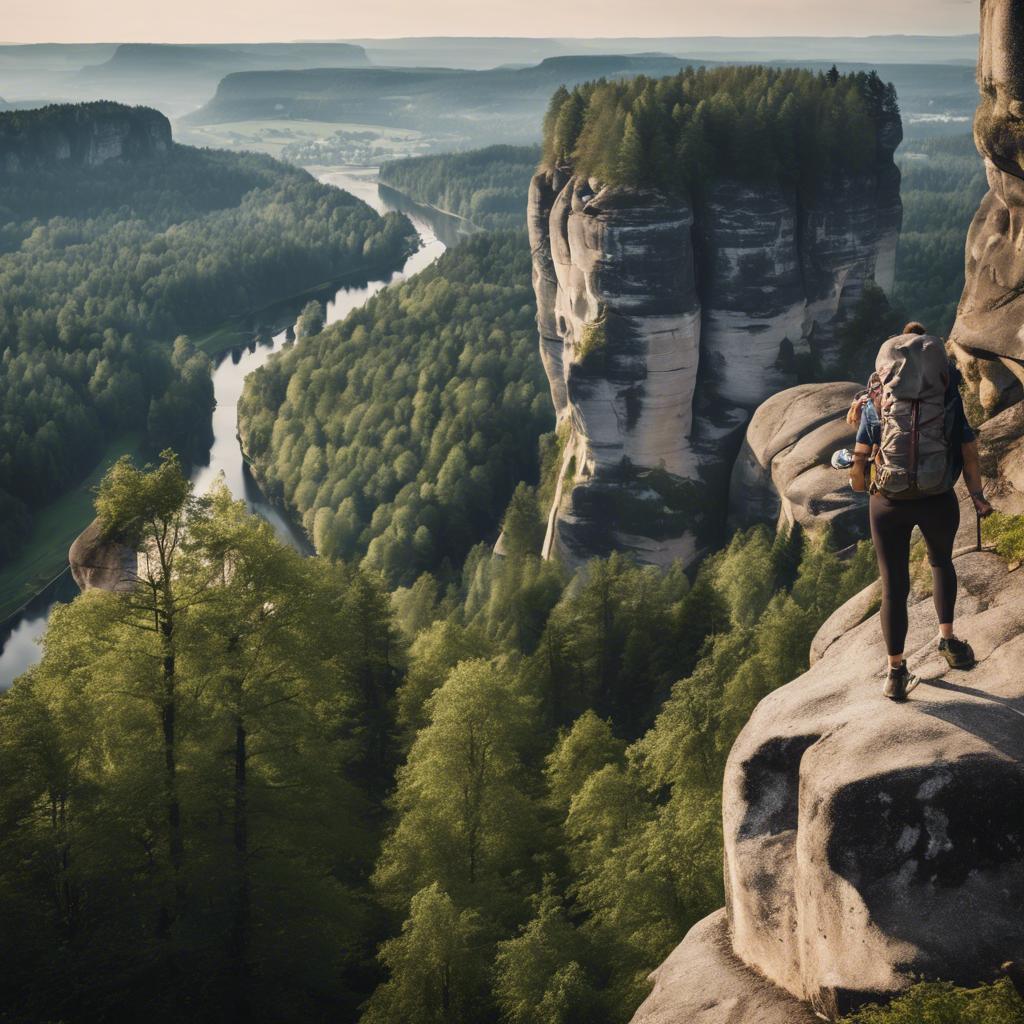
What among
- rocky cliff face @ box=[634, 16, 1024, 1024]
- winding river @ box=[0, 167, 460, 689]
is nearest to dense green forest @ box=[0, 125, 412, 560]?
winding river @ box=[0, 167, 460, 689]

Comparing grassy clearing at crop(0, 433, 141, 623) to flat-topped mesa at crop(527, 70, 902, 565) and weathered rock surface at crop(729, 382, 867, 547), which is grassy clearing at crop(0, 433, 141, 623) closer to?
flat-topped mesa at crop(527, 70, 902, 565)

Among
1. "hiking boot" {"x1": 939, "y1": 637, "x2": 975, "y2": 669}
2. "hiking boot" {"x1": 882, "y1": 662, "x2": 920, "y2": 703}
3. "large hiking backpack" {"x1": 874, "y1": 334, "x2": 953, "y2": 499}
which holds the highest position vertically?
"large hiking backpack" {"x1": 874, "y1": 334, "x2": 953, "y2": 499}

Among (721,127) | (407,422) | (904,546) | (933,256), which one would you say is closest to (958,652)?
(904,546)

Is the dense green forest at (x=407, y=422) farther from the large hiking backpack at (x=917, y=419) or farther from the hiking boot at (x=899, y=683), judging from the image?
the large hiking backpack at (x=917, y=419)

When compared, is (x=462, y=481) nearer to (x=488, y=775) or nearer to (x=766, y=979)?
(x=488, y=775)

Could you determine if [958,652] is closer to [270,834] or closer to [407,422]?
[270,834]

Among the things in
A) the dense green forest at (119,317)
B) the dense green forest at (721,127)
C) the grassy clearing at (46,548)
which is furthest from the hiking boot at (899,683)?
the dense green forest at (119,317)
